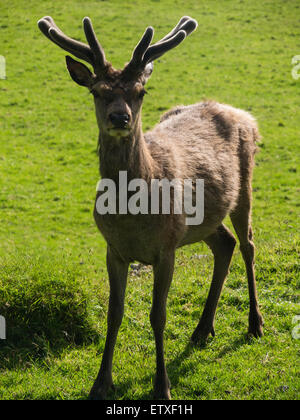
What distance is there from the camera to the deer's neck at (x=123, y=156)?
16.7 feet

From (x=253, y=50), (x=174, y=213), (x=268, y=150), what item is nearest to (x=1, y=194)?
(x=268, y=150)

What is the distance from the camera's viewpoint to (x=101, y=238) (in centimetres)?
1373

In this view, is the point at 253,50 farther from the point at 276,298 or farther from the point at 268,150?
the point at 276,298

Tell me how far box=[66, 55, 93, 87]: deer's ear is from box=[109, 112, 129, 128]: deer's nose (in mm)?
737

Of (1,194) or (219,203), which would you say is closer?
(219,203)

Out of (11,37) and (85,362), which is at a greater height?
(11,37)

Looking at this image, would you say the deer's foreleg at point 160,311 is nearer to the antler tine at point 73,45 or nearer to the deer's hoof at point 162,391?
the deer's hoof at point 162,391

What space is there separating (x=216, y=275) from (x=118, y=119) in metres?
2.66

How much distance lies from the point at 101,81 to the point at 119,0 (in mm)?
25510

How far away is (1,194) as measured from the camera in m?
15.7

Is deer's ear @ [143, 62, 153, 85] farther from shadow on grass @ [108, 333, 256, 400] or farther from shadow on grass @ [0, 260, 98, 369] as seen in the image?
shadow on grass @ [108, 333, 256, 400]

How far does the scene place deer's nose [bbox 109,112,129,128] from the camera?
15.5ft

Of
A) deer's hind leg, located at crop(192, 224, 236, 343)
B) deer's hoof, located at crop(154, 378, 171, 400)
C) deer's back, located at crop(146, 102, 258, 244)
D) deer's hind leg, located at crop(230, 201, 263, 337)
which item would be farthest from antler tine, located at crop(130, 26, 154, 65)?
deer's hoof, located at crop(154, 378, 171, 400)

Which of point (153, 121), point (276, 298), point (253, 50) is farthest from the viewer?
point (253, 50)
